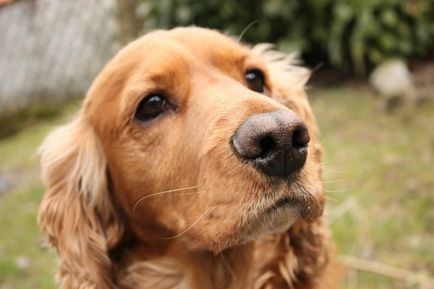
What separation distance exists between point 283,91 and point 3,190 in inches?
233

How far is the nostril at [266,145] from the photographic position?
2.20 meters

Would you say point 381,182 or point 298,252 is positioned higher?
point 298,252

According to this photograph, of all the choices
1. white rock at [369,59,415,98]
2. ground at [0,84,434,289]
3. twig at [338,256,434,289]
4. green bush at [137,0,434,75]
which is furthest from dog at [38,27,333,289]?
green bush at [137,0,434,75]

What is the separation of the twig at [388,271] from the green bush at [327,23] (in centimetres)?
472

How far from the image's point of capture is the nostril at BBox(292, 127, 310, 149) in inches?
88.2

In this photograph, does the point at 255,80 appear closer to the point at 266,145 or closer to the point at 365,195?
the point at 266,145

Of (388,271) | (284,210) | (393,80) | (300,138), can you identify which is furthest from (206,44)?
(393,80)

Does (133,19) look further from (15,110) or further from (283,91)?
(283,91)

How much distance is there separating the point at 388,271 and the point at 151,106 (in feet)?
8.32

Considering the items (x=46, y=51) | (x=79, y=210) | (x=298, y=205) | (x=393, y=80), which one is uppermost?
(x=298, y=205)

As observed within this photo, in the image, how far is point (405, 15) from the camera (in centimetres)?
901

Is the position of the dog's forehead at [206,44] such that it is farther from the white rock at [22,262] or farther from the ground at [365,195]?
the white rock at [22,262]

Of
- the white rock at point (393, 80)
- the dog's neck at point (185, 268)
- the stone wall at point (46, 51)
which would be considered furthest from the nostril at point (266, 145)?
the stone wall at point (46, 51)

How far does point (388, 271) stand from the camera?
14.9ft
